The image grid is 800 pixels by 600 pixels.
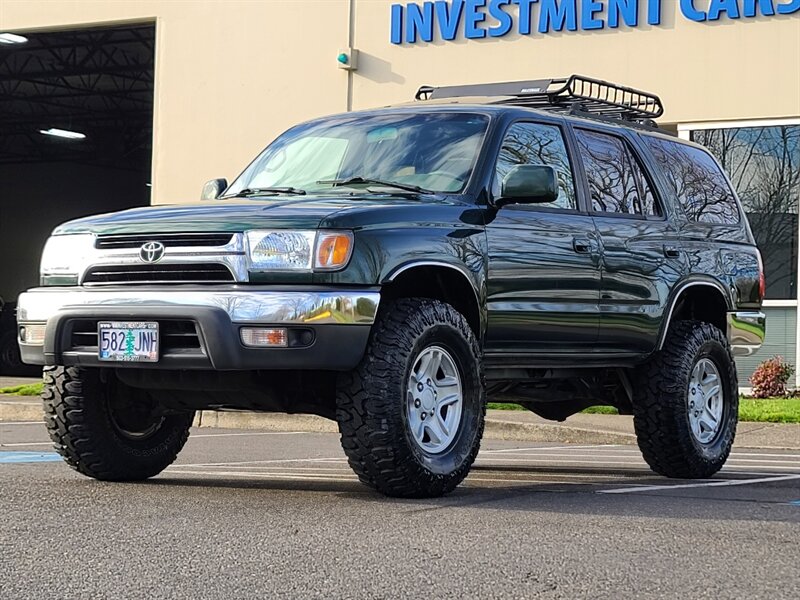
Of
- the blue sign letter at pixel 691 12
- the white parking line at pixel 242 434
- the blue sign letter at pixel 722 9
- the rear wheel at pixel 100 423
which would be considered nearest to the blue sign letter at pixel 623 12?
the blue sign letter at pixel 691 12

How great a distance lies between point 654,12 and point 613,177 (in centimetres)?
953

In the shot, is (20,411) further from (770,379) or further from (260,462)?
(770,379)

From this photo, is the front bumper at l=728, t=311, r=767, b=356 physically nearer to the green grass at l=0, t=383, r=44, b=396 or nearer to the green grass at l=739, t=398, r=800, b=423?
the green grass at l=739, t=398, r=800, b=423

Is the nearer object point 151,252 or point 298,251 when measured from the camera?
point 298,251

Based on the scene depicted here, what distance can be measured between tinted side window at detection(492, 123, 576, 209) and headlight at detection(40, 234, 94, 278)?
7.04 feet

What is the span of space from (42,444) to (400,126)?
4.43m

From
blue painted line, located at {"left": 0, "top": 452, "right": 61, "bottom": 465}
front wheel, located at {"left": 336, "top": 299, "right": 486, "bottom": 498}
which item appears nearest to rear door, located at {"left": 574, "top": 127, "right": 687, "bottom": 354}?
front wheel, located at {"left": 336, "top": 299, "right": 486, "bottom": 498}

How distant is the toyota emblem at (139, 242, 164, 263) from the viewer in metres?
6.96

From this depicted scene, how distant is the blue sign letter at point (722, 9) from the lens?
57.6 feet

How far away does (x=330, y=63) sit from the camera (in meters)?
19.9

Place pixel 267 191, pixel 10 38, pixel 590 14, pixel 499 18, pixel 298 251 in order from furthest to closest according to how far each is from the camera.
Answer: pixel 10 38
pixel 499 18
pixel 590 14
pixel 267 191
pixel 298 251

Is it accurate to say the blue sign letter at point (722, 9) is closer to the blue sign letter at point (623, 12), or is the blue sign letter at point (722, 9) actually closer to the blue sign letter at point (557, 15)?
the blue sign letter at point (623, 12)

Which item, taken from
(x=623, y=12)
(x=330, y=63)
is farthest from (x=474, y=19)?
(x=330, y=63)

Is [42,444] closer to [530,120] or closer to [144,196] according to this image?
[530,120]
